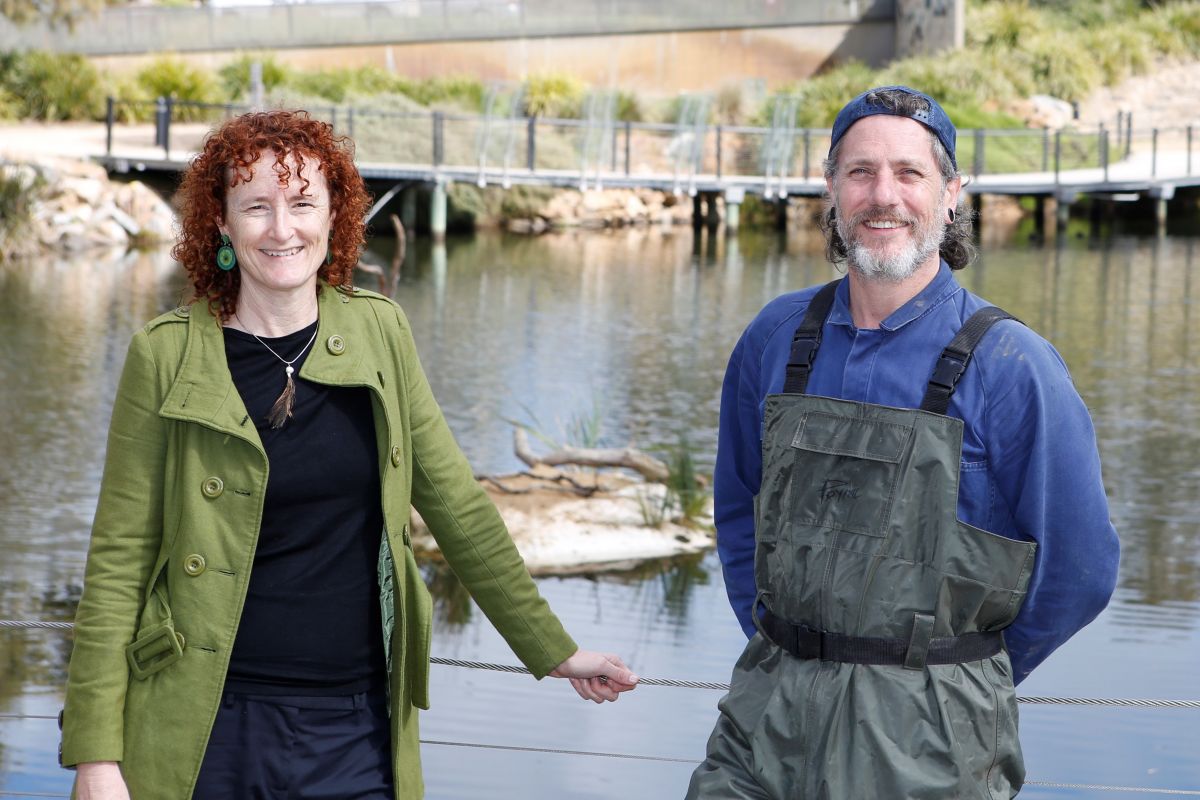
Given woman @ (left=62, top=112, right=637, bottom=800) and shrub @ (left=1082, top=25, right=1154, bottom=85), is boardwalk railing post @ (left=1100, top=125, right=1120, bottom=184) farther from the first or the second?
woman @ (left=62, top=112, right=637, bottom=800)

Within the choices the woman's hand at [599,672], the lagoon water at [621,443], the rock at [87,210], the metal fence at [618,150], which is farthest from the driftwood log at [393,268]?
the rock at [87,210]

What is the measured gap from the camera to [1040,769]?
220 inches

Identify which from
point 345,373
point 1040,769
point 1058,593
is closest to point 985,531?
point 1058,593

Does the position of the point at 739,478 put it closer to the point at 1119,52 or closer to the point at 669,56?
the point at 1119,52

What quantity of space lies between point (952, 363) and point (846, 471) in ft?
0.68

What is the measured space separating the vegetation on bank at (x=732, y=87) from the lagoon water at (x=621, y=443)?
277 inches

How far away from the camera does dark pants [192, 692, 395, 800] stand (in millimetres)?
2318

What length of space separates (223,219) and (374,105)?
1078 inches

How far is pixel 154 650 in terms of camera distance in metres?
2.31

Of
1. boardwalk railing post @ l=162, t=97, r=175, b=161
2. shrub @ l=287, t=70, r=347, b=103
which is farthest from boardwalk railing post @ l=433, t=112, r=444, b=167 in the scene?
shrub @ l=287, t=70, r=347, b=103

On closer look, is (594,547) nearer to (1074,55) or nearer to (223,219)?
(223,219)

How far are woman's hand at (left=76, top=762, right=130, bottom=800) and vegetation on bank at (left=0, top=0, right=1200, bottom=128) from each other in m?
26.1

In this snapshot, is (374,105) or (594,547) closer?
(594,547)

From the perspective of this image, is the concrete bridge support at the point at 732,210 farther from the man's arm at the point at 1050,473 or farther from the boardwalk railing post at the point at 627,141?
the man's arm at the point at 1050,473
